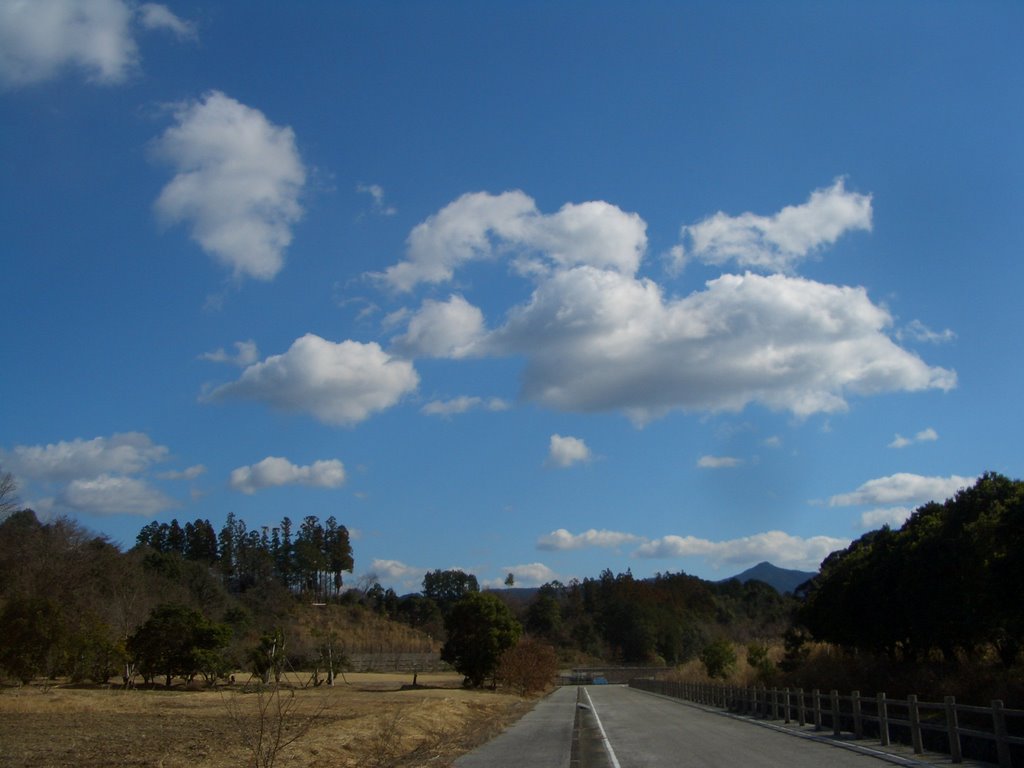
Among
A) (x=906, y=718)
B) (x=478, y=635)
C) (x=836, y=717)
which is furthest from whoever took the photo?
(x=478, y=635)

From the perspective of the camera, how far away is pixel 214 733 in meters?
22.7

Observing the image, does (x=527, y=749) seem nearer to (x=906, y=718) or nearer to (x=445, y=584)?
(x=906, y=718)

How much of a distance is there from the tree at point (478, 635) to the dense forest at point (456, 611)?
150 millimetres

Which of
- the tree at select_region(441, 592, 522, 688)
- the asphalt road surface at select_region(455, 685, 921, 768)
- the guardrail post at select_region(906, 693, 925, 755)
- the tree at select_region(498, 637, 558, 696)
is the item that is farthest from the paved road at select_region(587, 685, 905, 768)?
the tree at select_region(441, 592, 522, 688)

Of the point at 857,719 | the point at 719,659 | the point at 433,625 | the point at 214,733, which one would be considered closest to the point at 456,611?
the point at 719,659

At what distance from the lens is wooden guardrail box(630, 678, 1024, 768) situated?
14000 millimetres

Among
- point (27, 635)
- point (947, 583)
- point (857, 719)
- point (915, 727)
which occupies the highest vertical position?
point (947, 583)

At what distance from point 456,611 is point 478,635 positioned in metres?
3.41

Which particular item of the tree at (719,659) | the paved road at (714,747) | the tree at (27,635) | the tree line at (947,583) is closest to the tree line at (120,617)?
the tree at (27,635)

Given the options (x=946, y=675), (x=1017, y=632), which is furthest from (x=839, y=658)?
(x=1017, y=632)

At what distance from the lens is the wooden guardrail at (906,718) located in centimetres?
1400

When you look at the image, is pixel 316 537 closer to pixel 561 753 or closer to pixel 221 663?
pixel 221 663

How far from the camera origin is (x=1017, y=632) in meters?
22.4

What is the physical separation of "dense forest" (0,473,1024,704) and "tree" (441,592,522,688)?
0.49 feet
